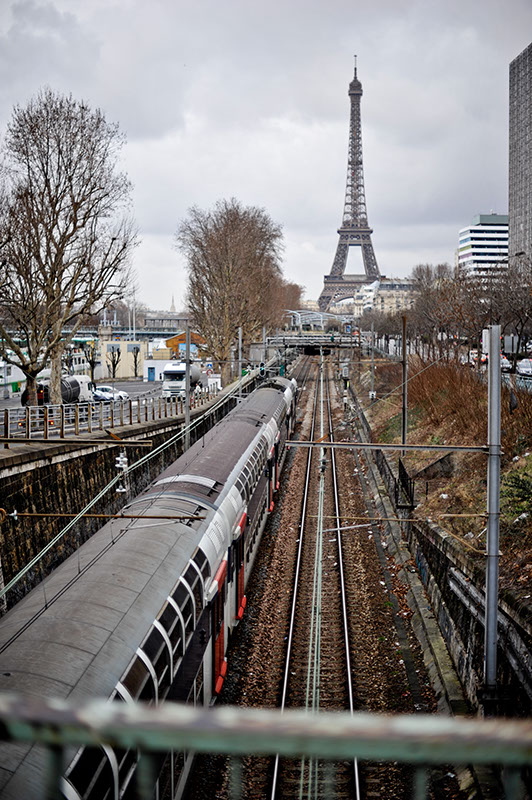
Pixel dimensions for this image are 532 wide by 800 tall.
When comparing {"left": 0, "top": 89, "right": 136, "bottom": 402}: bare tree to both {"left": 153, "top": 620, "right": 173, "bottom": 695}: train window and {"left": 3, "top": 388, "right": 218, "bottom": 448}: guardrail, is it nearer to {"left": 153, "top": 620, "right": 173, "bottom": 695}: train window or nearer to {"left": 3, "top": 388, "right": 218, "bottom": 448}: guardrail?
{"left": 3, "top": 388, "right": 218, "bottom": 448}: guardrail

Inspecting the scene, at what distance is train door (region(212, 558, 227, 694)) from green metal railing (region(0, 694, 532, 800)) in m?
8.24

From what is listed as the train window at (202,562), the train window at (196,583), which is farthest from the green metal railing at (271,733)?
the train window at (202,562)

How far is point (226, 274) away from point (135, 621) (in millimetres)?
44689

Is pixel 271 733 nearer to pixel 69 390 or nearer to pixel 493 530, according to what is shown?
pixel 493 530

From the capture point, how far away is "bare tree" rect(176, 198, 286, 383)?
1965 inches

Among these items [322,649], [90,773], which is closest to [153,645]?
[90,773]

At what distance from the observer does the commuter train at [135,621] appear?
499 cm

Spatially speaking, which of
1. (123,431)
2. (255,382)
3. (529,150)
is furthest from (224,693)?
(529,150)

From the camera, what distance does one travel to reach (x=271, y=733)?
1.32 metres

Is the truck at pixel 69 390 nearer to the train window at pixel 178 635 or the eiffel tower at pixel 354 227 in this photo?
the train window at pixel 178 635

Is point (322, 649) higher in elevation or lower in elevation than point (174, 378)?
lower

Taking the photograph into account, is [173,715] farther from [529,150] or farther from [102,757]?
[529,150]

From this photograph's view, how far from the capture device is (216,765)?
9156 mm

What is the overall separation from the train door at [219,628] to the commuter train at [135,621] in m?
0.02
